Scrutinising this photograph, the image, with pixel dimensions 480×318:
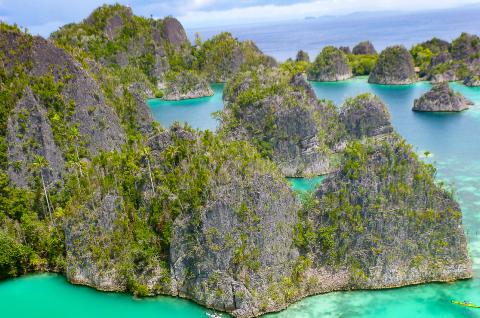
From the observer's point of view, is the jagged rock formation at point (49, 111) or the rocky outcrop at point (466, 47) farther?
the rocky outcrop at point (466, 47)

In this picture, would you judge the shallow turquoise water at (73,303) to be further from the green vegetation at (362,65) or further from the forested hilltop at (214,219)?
the green vegetation at (362,65)

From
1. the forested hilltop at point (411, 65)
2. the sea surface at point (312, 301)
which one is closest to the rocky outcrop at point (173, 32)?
the forested hilltop at point (411, 65)

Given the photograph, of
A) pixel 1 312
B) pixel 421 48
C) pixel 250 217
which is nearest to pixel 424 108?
pixel 421 48

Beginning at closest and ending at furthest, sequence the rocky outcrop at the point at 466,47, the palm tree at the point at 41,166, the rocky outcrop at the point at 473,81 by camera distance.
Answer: the palm tree at the point at 41,166 → the rocky outcrop at the point at 473,81 → the rocky outcrop at the point at 466,47

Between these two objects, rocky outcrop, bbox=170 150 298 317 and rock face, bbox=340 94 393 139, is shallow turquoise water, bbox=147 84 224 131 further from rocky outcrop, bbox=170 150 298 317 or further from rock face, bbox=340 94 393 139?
rocky outcrop, bbox=170 150 298 317

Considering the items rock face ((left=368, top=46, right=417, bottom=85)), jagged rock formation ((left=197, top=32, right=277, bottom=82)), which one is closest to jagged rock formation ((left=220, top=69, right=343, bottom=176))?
rock face ((left=368, top=46, right=417, bottom=85))

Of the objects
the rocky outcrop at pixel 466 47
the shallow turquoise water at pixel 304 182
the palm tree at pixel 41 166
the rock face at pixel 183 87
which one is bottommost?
the shallow turquoise water at pixel 304 182

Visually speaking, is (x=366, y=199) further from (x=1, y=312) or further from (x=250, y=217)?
(x=1, y=312)
